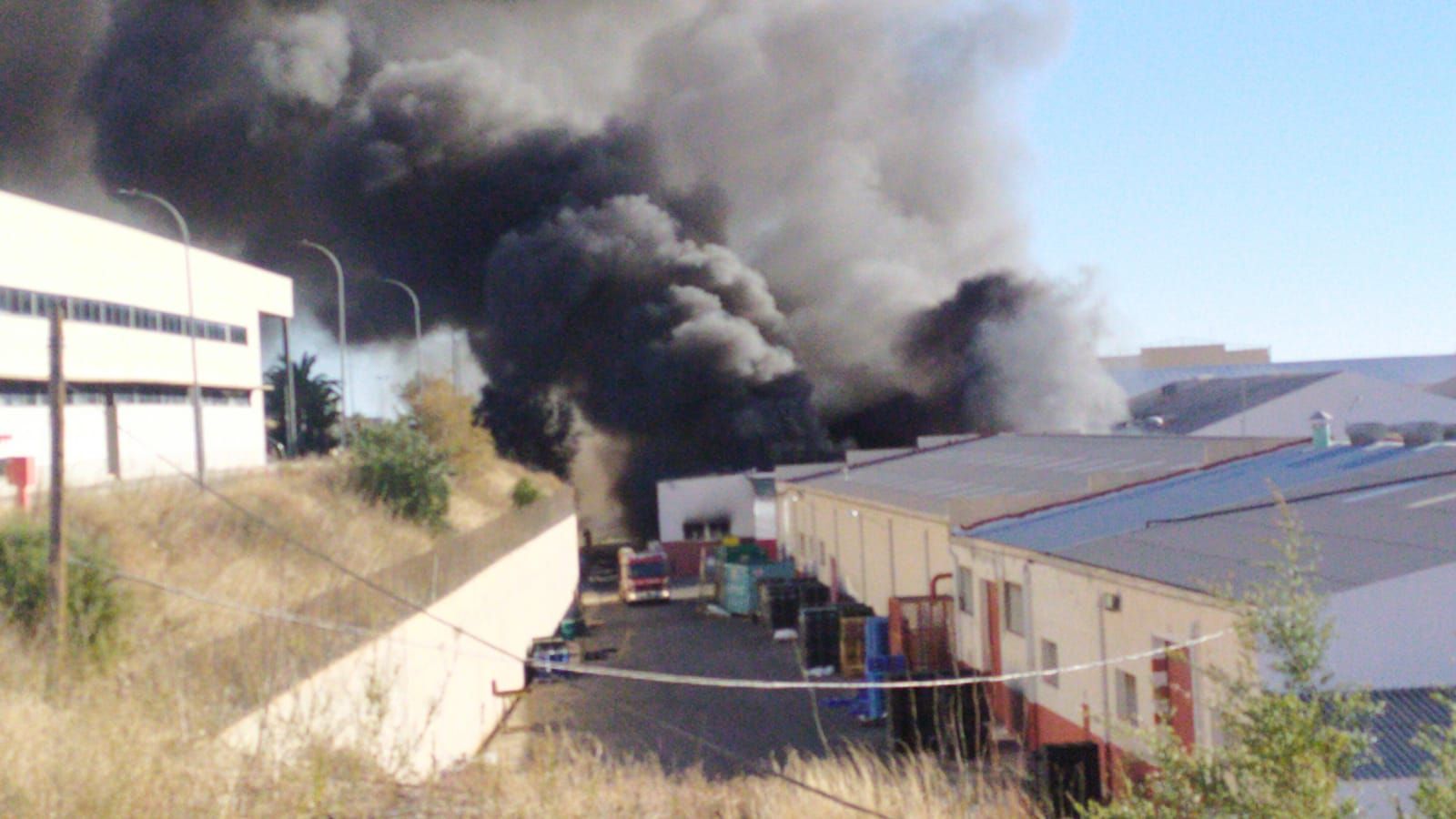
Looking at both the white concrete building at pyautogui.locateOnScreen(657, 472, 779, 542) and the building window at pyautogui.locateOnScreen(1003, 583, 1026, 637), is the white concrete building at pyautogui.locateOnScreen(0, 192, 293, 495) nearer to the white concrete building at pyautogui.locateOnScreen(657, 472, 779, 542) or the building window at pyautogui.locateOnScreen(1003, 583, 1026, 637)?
the building window at pyautogui.locateOnScreen(1003, 583, 1026, 637)

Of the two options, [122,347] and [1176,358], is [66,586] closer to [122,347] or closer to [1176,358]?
[122,347]

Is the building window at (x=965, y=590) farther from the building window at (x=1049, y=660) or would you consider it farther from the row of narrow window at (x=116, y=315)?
the row of narrow window at (x=116, y=315)

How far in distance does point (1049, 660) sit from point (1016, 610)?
A: 142 cm

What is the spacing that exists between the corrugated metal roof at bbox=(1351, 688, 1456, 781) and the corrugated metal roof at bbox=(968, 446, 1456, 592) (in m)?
0.76

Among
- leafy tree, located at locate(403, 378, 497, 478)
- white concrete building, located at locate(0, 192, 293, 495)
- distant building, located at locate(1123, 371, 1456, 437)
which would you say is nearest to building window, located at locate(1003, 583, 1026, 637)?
white concrete building, located at locate(0, 192, 293, 495)

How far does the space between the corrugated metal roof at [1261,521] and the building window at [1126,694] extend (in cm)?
97

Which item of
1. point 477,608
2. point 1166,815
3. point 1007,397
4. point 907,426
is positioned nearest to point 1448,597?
point 1166,815

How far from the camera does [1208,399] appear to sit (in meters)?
46.5

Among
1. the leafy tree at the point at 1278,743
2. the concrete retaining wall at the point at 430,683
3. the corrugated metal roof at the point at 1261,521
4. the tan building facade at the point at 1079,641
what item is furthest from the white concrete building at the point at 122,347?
the leafy tree at the point at 1278,743

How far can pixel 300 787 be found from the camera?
5684mm

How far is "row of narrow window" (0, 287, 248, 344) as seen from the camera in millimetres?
23469

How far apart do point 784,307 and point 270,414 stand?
17824 millimetres

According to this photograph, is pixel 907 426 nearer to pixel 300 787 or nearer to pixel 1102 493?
pixel 1102 493

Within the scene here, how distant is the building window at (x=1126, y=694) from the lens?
12.2 meters
